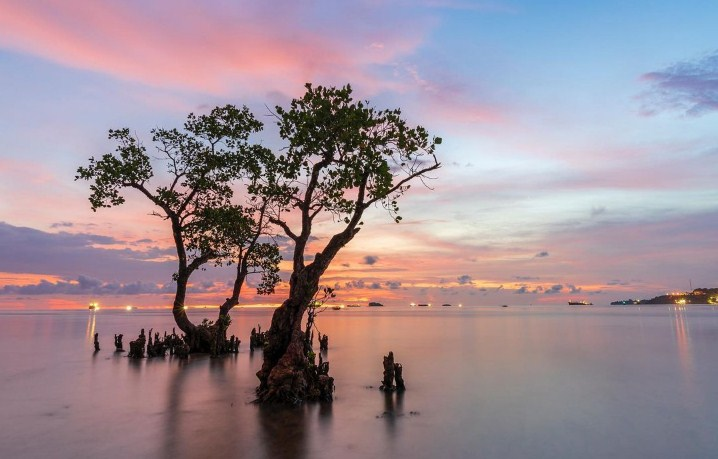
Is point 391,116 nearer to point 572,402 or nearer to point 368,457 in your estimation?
point 368,457

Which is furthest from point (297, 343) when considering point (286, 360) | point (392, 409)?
point (392, 409)

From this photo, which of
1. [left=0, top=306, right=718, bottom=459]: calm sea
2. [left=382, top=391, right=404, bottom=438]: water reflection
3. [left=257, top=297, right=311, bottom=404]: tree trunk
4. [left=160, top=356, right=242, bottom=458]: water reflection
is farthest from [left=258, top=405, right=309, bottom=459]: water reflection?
[left=382, top=391, right=404, bottom=438]: water reflection

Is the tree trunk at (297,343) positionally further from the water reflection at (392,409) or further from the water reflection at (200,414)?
the water reflection at (392,409)

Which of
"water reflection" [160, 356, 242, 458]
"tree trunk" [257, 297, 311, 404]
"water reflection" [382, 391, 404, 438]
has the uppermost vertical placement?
"tree trunk" [257, 297, 311, 404]

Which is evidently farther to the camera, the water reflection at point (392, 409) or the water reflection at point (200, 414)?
the water reflection at point (392, 409)

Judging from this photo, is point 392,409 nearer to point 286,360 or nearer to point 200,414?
point 286,360

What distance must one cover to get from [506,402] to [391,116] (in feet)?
45.2

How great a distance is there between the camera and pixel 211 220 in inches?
1209

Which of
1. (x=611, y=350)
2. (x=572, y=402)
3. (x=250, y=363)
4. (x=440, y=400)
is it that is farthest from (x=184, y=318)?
(x=611, y=350)

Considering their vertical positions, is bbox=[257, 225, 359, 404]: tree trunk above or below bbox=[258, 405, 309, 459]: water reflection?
above

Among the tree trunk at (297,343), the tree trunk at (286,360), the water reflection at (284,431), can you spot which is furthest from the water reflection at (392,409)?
the tree trunk at (286,360)

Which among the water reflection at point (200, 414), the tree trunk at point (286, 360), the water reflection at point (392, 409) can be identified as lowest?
the water reflection at point (392, 409)

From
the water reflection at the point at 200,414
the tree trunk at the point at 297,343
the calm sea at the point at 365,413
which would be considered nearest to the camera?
the water reflection at the point at 200,414

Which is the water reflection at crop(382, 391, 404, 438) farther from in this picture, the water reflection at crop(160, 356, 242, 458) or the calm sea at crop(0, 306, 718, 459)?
the water reflection at crop(160, 356, 242, 458)
